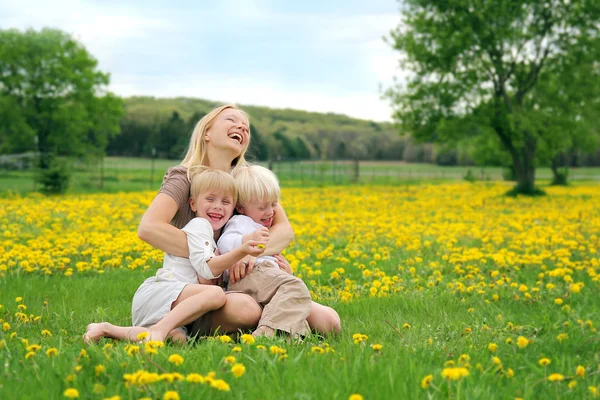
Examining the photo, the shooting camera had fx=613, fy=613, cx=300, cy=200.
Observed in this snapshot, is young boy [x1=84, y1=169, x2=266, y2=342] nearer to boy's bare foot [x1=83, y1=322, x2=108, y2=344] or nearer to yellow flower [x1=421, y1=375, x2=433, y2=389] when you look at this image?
boy's bare foot [x1=83, y1=322, x2=108, y2=344]

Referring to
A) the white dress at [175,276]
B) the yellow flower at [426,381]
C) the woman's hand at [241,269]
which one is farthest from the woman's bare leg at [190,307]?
the yellow flower at [426,381]

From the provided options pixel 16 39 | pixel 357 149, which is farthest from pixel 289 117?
pixel 16 39

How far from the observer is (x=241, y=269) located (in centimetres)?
432

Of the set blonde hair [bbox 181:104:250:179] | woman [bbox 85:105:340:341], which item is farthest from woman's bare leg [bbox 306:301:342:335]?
blonde hair [bbox 181:104:250:179]

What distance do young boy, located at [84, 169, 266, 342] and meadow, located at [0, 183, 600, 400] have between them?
195mm

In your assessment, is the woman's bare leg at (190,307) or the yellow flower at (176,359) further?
the woman's bare leg at (190,307)

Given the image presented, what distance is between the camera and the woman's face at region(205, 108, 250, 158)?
15.4 ft

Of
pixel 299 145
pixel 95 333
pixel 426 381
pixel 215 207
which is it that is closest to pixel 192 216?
pixel 215 207

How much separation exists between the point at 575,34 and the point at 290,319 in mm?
25655

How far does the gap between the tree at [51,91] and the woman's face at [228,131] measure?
4248cm

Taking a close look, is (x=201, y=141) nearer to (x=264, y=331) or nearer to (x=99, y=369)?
(x=264, y=331)

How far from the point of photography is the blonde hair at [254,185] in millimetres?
4484

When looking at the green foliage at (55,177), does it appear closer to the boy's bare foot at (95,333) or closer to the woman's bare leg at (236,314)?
the boy's bare foot at (95,333)

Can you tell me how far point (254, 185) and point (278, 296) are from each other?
840mm
